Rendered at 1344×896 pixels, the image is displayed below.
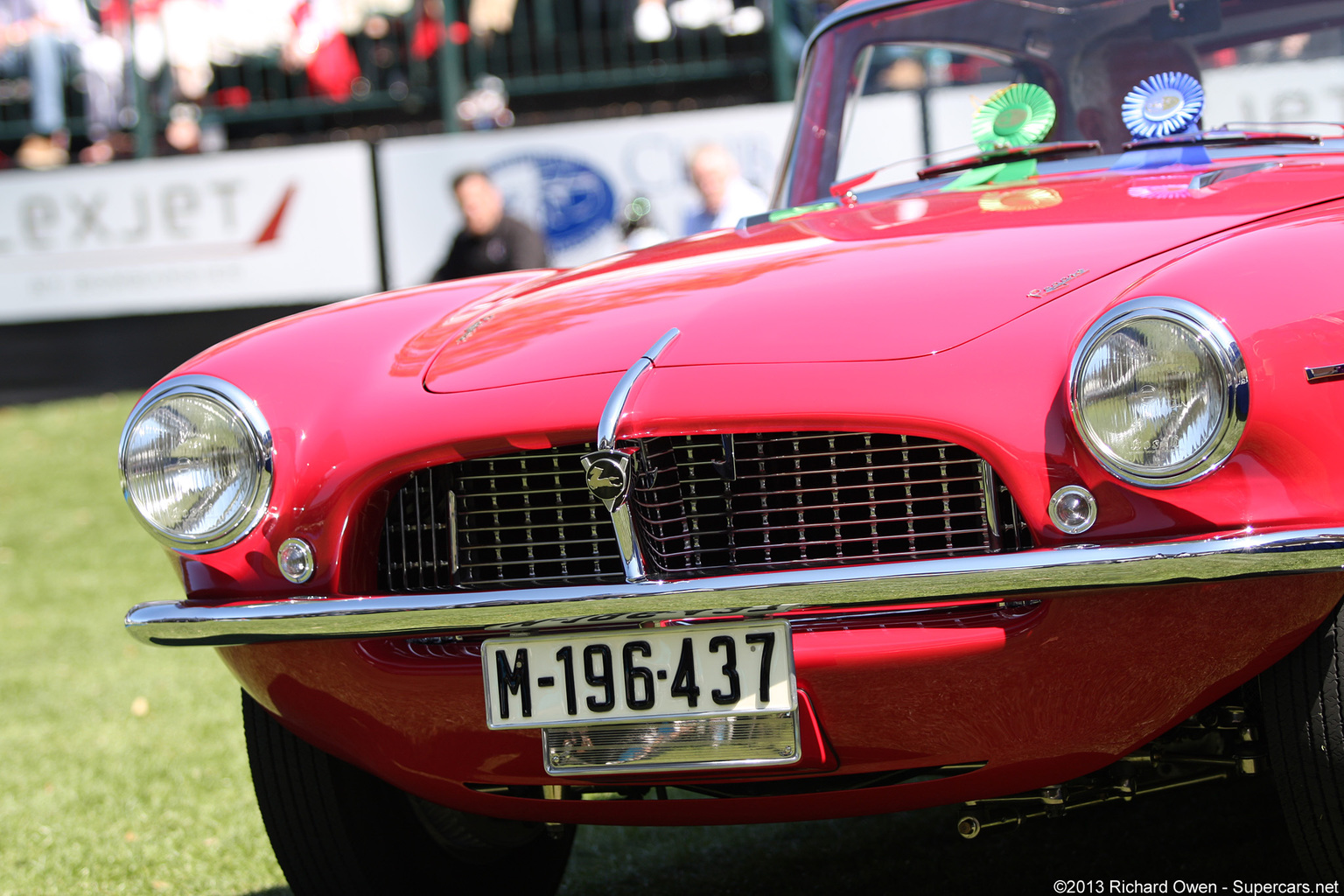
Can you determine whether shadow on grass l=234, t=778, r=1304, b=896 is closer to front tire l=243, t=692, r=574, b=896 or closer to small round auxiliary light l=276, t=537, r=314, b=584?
front tire l=243, t=692, r=574, b=896

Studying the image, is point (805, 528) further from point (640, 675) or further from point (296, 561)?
point (296, 561)

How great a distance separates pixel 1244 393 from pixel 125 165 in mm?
9376

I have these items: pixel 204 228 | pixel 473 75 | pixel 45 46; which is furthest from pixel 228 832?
pixel 45 46

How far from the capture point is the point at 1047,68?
3.08 m

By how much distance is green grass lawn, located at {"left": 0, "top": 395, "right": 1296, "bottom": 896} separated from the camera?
2771 mm

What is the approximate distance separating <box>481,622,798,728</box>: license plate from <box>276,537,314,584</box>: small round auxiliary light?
1.02ft

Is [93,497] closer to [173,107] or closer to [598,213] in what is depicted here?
[598,213]

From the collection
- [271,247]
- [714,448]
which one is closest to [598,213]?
[271,247]

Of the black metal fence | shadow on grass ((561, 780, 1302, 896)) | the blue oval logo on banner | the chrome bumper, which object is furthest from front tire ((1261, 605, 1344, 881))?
the black metal fence

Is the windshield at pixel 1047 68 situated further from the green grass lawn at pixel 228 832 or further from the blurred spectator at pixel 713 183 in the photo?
the blurred spectator at pixel 713 183

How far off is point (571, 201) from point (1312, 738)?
7.95m

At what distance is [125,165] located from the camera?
991 cm

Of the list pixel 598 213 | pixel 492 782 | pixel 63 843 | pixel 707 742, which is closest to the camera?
pixel 707 742

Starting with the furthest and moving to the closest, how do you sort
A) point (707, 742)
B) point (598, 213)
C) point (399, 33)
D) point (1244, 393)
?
point (399, 33)
point (598, 213)
point (707, 742)
point (1244, 393)
